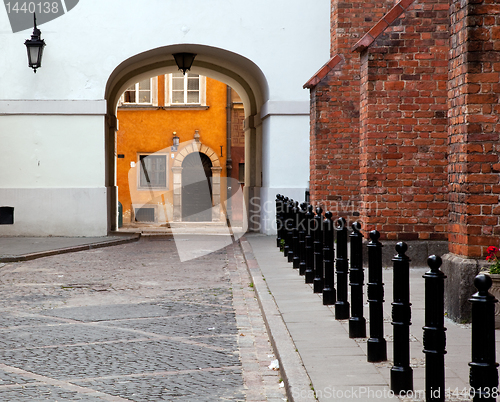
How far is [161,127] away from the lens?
27766mm

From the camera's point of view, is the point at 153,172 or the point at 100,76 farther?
the point at 153,172

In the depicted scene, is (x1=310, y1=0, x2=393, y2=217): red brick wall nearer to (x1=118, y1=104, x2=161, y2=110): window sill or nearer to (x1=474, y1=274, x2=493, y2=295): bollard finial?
(x1=474, y1=274, x2=493, y2=295): bollard finial

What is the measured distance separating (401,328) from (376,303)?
23.3 inches

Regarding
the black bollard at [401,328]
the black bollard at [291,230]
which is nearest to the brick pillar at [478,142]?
the black bollard at [401,328]

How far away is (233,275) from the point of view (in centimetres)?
999

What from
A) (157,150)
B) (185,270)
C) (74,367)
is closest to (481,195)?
(74,367)

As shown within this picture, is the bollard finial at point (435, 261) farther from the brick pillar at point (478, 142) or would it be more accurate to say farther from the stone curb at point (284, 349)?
the brick pillar at point (478, 142)

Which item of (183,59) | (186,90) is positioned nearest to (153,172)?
(186,90)

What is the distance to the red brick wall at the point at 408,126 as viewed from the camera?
28.5ft

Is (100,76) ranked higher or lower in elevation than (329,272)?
higher

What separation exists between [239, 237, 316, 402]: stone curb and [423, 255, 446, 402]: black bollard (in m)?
0.70

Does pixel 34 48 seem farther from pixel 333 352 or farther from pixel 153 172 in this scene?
pixel 153 172

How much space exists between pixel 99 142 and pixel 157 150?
1196 cm

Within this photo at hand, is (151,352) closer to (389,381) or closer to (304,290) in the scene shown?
(389,381)
